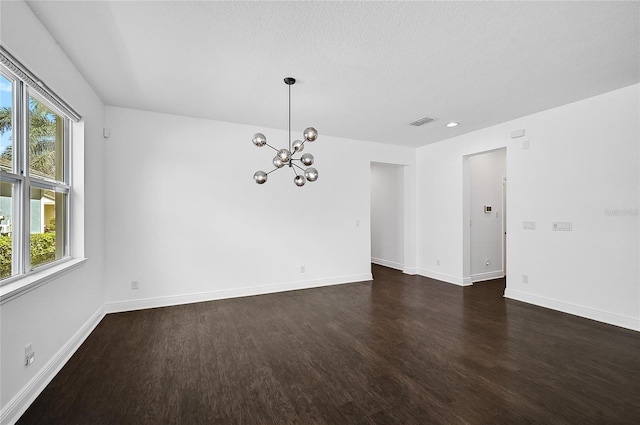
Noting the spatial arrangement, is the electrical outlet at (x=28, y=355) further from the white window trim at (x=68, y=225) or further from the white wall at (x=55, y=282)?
the white window trim at (x=68, y=225)

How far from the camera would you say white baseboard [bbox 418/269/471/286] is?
214 inches

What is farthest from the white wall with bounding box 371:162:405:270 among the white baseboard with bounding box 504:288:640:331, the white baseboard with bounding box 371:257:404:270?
the white baseboard with bounding box 504:288:640:331

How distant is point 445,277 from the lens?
575 cm

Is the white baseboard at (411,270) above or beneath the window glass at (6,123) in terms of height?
beneath

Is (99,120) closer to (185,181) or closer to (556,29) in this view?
(185,181)

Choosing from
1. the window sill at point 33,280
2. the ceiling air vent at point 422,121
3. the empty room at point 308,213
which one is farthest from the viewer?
the ceiling air vent at point 422,121

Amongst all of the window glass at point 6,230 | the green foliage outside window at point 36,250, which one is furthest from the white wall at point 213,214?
the window glass at point 6,230

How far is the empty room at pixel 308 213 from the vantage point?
2088 millimetres

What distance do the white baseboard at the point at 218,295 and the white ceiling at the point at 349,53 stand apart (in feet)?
8.92

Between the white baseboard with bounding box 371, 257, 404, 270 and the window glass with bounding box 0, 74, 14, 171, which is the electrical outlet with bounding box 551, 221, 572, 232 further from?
the window glass with bounding box 0, 74, 14, 171

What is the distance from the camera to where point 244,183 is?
476 cm

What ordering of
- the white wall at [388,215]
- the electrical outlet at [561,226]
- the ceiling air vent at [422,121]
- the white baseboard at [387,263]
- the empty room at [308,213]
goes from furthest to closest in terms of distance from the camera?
the white baseboard at [387,263] → the white wall at [388,215] → the ceiling air vent at [422,121] → the electrical outlet at [561,226] → the empty room at [308,213]

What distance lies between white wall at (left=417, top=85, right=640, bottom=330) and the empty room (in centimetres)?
3

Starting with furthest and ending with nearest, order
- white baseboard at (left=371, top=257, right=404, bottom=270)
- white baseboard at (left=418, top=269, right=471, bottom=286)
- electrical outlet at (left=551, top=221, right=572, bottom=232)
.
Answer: white baseboard at (left=371, top=257, right=404, bottom=270) → white baseboard at (left=418, top=269, right=471, bottom=286) → electrical outlet at (left=551, top=221, right=572, bottom=232)
